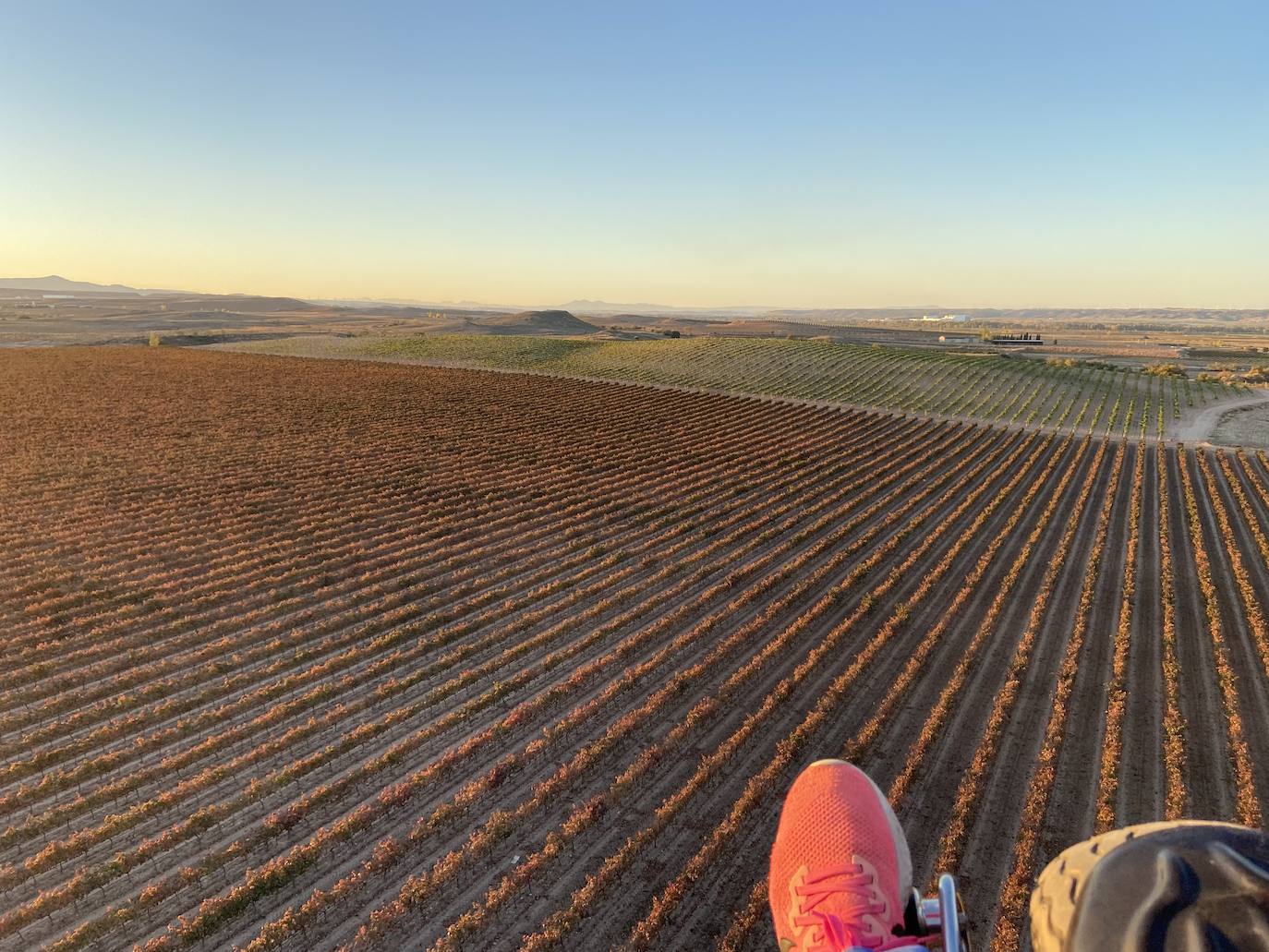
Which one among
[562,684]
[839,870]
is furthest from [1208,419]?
[839,870]

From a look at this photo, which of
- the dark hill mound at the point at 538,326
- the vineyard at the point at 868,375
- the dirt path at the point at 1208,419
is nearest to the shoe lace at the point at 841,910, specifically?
the vineyard at the point at 868,375

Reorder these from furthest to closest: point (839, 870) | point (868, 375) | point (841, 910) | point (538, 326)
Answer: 1. point (538, 326)
2. point (868, 375)
3. point (839, 870)
4. point (841, 910)

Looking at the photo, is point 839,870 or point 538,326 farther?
point 538,326

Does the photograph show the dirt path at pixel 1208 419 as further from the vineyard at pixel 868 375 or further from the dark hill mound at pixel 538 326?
the dark hill mound at pixel 538 326

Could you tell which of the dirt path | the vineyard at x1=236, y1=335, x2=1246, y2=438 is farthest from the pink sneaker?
the dirt path

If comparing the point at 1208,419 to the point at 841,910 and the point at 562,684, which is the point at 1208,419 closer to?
the point at 562,684

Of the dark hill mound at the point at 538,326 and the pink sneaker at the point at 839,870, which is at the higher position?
the dark hill mound at the point at 538,326
